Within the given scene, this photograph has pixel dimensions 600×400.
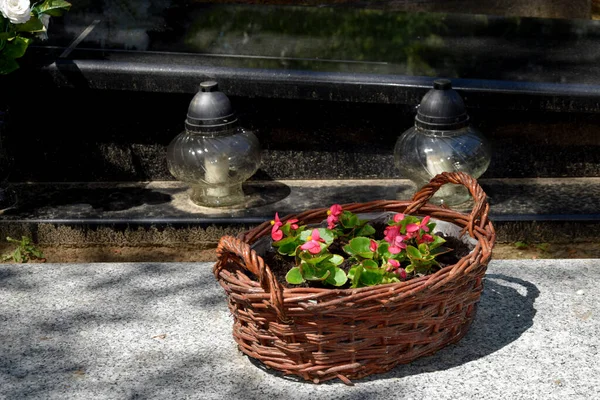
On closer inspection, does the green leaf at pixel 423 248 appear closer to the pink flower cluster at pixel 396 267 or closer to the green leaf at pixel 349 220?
the pink flower cluster at pixel 396 267

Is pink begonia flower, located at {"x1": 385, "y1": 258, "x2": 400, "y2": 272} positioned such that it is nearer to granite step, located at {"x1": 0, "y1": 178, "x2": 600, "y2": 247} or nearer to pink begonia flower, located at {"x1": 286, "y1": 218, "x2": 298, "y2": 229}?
pink begonia flower, located at {"x1": 286, "y1": 218, "x2": 298, "y2": 229}

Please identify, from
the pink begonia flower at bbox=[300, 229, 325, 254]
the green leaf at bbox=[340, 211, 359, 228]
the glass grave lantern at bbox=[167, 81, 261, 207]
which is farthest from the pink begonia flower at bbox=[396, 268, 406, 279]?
the glass grave lantern at bbox=[167, 81, 261, 207]

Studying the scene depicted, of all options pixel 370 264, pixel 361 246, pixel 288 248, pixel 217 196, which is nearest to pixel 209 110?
pixel 217 196

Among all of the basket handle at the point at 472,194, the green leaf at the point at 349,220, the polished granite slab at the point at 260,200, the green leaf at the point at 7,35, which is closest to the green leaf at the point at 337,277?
the green leaf at the point at 349,220

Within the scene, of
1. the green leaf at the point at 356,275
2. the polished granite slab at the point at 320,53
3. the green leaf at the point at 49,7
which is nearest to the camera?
the green leaf at the point at 356,275

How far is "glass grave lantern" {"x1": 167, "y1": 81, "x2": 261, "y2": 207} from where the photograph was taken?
3.86 metres

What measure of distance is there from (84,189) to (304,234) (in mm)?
1914

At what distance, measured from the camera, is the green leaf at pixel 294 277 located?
2434 millimetres

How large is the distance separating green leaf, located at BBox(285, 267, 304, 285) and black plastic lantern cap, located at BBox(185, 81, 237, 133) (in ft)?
5.01

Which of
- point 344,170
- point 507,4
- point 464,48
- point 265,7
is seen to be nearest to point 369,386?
point 344,170

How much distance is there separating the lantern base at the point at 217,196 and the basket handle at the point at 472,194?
1308 mm

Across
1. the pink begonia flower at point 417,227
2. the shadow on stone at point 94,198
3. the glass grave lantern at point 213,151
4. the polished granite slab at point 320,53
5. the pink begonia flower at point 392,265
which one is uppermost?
the polished granite slab at point 320,53

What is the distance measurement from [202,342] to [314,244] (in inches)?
18.9

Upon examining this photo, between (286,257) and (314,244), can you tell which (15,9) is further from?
(314,244)
